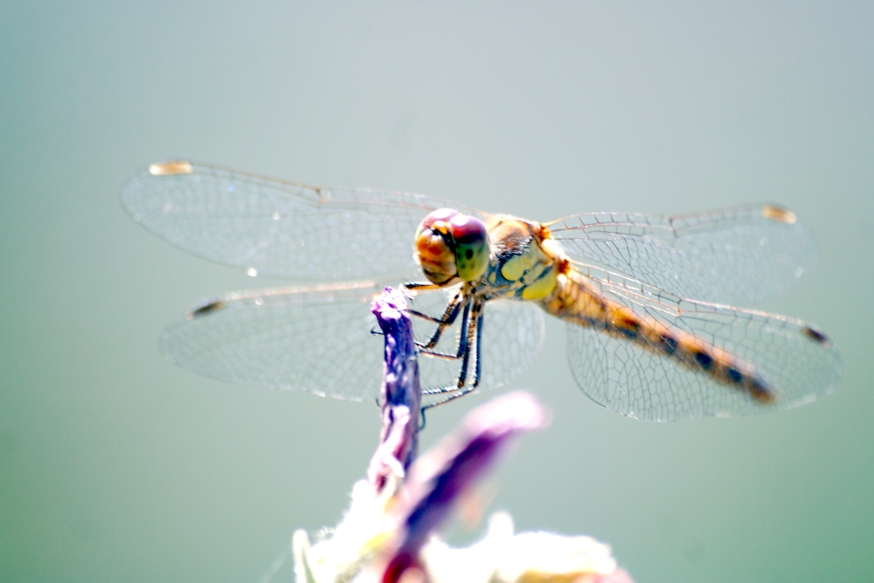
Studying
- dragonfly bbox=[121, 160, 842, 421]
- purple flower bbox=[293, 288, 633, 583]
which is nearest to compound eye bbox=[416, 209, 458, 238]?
dragonfly bbox=[121, 160, 842, 421]

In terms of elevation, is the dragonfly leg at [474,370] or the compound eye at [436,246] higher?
the compound eye at [436,246]

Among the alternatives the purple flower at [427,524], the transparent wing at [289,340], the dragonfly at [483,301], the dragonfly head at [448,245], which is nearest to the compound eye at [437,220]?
the dragonfly head at [448,245]

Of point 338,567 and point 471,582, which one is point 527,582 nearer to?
point 471,582

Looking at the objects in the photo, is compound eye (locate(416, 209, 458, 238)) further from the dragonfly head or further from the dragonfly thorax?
the dragonfly thorax

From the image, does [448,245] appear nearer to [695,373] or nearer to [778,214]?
[695,373]

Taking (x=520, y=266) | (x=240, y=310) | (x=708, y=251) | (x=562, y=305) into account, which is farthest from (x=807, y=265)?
(x=240, y=310)

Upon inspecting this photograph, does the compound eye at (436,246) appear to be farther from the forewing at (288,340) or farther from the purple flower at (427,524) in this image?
the purple flower at (427,524)

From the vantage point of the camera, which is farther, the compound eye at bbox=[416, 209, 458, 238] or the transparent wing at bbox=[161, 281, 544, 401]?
the transparent wing at bbox=[161, 281, 544, 401]
